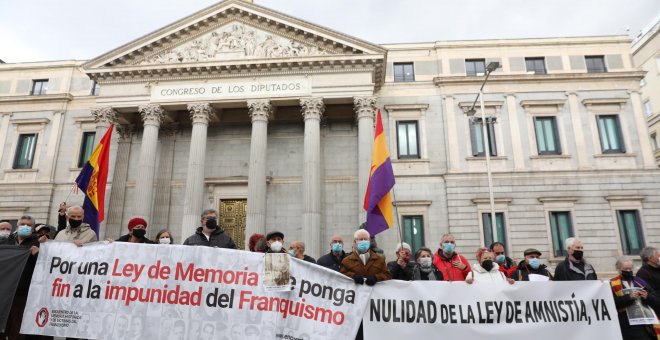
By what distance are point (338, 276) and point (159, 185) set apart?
22.0 metres

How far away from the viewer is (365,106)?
2359 cm

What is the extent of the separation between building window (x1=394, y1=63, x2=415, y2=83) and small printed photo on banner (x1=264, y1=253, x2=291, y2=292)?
2233cm

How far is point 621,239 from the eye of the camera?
23.6m

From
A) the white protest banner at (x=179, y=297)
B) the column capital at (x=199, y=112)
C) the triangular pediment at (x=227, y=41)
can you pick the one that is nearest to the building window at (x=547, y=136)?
the triangular pediment at (x=227, y=41)

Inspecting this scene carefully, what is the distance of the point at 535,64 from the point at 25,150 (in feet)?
108

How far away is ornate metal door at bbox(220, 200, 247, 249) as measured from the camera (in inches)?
985

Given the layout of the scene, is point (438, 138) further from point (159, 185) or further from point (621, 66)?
point (159, 185)

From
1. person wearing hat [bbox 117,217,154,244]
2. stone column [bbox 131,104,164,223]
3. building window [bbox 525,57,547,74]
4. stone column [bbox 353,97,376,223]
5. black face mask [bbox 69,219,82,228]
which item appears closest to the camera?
black face mask [bbox 69,219,82,228]

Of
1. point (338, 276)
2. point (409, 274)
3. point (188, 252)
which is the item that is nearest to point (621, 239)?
point (409, 274)

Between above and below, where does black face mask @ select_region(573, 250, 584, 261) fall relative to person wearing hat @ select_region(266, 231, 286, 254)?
below

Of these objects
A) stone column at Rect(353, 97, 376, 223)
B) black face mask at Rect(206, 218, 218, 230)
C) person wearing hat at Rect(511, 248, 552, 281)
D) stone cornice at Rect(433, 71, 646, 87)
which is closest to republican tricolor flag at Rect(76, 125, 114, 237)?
black face mask at Rect(206, 218, 218, 230)

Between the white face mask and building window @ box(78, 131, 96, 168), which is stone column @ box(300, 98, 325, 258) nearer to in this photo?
the white face mask

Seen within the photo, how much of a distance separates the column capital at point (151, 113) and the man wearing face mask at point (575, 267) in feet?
71.8

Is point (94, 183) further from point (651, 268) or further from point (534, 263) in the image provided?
point (651, 268)
